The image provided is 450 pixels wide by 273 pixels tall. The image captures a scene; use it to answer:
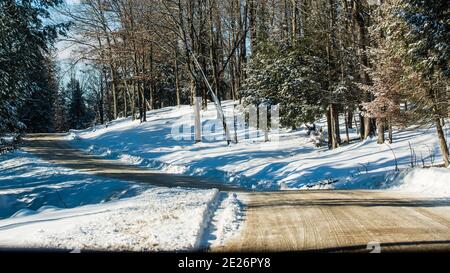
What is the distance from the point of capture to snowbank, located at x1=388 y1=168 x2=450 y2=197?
41.2 feet

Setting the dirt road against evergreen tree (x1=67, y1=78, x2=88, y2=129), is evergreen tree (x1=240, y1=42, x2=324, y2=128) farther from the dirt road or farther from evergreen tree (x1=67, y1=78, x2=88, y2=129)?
evergreen tree (x1=67, y1=78, x2=88, y2=129)

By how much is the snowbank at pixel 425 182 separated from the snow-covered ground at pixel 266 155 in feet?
2.77

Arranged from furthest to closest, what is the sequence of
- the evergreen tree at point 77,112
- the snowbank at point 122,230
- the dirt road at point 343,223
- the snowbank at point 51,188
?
the evergreen tree at point 77,112
the snowbank at point 51,188
the snowbank at point 122,230
the dirt road at point 343,223

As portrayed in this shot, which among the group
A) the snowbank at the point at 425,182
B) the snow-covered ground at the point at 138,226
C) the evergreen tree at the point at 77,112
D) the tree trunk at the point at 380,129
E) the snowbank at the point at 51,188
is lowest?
the snowbank at the point at 51,188

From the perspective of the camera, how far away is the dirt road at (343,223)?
6.45 meters

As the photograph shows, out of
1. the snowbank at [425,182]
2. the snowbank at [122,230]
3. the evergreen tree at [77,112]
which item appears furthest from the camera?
the evergreen tree at [77,112]

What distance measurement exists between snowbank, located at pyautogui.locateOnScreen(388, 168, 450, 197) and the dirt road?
1104 millimetres

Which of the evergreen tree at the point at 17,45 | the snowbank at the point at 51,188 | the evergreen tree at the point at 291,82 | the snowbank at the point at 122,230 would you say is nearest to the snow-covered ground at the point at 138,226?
the snowbank at the point at 122,230

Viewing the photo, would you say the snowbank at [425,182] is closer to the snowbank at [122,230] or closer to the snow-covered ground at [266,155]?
the snow-covered ground at [266,155]

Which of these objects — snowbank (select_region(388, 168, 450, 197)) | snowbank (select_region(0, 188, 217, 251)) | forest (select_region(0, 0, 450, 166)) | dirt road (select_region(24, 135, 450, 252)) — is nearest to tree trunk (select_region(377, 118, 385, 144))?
forest (select_region(0, 0, 450, 166))

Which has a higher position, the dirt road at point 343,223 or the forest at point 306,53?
the forest at point 306,53

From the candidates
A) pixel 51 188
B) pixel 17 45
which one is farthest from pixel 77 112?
pixel 17 45

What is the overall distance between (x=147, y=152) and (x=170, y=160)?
4075 millimetres
